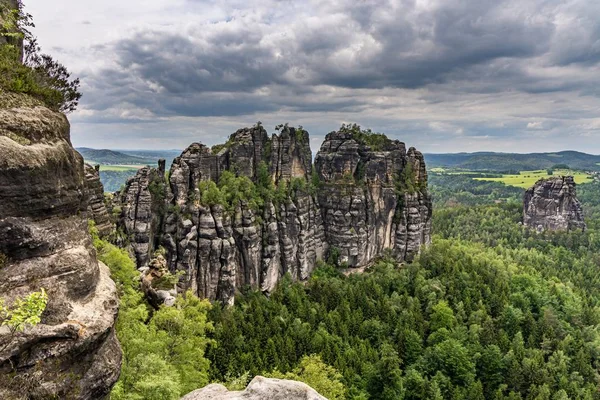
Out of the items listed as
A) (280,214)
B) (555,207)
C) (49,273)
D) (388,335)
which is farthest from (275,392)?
(555,207)

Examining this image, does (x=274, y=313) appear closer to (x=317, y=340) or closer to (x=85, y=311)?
(x=317, y=340)

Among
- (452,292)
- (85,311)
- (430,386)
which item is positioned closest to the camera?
(85,311)

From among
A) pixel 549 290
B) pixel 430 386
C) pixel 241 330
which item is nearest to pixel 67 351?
pixel 241 330

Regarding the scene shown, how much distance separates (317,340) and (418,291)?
24.5 metres

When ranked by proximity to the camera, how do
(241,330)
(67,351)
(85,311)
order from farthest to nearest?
1. (241,330)
2. (85,311)
3. (67,351)

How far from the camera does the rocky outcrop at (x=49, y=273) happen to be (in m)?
11.1

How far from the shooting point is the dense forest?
2916cm

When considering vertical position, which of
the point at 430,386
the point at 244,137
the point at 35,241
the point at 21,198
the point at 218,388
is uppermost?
the point at 244,137

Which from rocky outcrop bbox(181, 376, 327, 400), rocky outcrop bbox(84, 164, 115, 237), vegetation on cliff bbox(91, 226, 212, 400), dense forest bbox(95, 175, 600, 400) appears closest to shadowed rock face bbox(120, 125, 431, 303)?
dense forest bbox(95, 175, 600, 400)

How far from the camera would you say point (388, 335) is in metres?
54.5

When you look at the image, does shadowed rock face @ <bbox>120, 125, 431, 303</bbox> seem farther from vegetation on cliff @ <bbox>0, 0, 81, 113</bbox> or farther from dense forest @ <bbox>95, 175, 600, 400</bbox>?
vegetation on cliff @ <bbox>0, 0, 81, 113</bbox>

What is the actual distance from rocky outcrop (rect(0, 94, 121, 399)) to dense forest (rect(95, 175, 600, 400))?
793 centimetres

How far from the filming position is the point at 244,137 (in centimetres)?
6719

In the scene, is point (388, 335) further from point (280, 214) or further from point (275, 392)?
point (275, 392)
